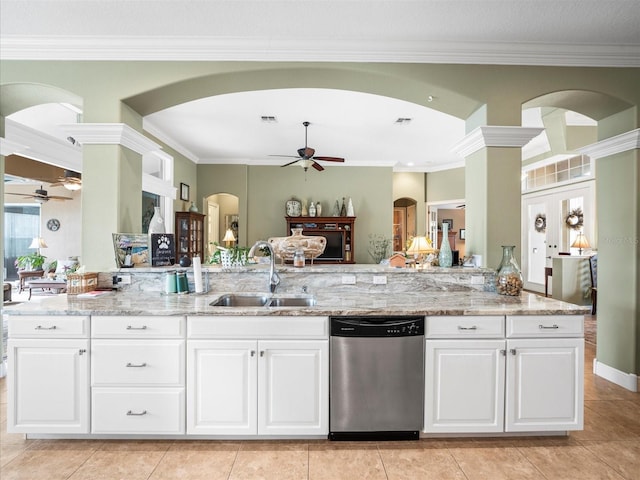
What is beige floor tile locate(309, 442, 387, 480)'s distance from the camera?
6.35 feet

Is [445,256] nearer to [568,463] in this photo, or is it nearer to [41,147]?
[568,463]

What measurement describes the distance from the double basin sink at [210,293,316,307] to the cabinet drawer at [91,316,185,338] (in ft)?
1.76

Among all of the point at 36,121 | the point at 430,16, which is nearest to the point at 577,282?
the point at 430,16

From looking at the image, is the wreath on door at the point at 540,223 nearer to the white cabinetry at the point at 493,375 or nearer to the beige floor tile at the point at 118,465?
the white cabinetry at the point at 493,375

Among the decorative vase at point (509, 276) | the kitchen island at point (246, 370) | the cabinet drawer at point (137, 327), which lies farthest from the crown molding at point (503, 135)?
the cabinet drawer at point (137, 327)

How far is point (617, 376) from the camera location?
3.11 meters

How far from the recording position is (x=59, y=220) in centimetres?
962

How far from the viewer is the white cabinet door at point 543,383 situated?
86.5 inches

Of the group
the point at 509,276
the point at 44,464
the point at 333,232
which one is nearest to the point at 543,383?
the point at 509,276

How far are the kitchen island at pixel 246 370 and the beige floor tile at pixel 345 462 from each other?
11 cm

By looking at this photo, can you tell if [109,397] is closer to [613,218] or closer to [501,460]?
[501,460]

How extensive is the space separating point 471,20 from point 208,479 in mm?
3313

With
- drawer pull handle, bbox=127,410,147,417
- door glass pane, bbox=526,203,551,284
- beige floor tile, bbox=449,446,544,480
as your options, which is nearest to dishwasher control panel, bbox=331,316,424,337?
beige floor tile, bbox=449,446,544,480

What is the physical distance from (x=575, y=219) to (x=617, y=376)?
4.25 metres
